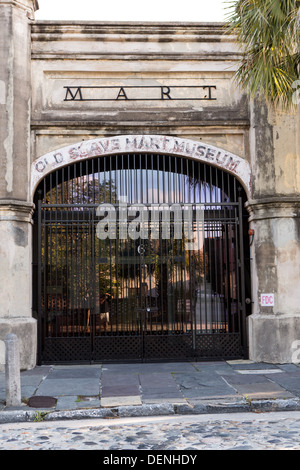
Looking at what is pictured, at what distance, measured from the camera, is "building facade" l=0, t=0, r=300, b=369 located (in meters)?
10.2

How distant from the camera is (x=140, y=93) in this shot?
10.8 meters

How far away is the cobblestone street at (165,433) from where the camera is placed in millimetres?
5266

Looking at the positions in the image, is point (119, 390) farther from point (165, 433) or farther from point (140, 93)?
point (140, 93)

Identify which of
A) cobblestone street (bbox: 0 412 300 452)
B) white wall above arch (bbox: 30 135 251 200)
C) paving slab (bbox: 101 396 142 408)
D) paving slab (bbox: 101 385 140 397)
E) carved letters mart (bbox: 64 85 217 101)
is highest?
carved letters mart (bbox: 64 85 217 101)

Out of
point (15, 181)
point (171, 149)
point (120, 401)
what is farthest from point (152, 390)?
point (171, 149)

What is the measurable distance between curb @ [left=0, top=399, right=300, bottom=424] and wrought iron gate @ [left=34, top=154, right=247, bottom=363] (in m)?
3.35

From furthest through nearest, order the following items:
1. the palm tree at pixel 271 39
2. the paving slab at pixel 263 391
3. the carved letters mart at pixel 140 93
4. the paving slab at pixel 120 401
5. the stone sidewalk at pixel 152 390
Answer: the carved letters mart at pixel 140 93, the palm tree at pixel 271 39, the paving slab at pixel 263 391, the paving slab at pixel 120 401, the stone sidewalk at pixel 152 390

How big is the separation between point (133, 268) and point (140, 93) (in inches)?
148

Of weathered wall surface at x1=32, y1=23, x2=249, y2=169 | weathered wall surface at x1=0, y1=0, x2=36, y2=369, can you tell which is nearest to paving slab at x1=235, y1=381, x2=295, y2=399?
weathered wall surface at x1=0, y1=0, x2=36, y2=369

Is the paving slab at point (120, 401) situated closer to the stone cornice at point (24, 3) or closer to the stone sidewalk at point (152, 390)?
the stone sidewalk at point (152, 390)

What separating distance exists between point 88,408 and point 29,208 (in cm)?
454

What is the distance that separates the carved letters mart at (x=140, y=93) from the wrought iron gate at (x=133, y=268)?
4.21ft

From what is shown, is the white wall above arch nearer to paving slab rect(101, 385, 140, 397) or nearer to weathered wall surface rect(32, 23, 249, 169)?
weathered wall surface rect(32, 23, 249, 169)

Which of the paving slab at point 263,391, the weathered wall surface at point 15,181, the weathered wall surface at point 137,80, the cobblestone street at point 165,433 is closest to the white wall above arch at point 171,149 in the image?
the weathered wall surface at point 137,80
